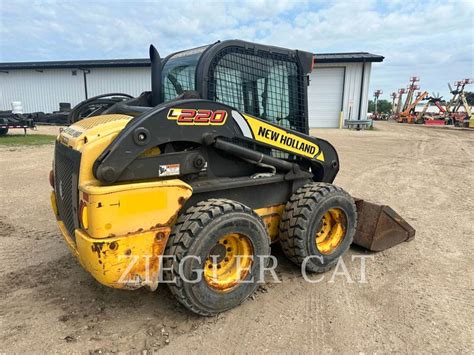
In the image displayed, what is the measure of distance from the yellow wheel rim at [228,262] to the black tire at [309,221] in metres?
0.60

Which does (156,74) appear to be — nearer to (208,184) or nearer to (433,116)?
(208,184)

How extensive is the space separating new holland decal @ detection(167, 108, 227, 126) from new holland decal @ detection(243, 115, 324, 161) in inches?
11.5

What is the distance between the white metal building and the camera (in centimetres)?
2428

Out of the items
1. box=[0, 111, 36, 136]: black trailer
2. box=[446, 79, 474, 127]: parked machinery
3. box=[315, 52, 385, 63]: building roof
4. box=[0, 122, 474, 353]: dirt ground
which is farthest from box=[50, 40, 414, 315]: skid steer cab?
Answer: box=[446, 79, 474, 127]: parked machinery

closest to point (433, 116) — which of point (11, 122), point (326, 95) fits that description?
point (326, 95)

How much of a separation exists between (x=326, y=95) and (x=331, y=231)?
73.7ft

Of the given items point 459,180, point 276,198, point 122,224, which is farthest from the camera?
point 459,180

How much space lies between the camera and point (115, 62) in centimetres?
2689

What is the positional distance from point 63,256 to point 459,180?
27.6ft

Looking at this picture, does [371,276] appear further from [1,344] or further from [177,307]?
[1,344]

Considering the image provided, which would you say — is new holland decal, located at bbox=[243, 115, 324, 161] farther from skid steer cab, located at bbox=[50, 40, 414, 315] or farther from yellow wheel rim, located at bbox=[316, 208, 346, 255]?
yellow wheel rim, located at bbox=[316, 208, 346, 255]

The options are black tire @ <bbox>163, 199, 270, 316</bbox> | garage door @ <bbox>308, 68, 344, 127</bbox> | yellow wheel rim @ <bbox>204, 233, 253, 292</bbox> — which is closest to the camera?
black tire @ <bbox>163, 199, 270, 316</bbox>

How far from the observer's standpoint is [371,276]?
371 centimetres

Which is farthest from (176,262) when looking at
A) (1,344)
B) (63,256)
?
(63,256)
